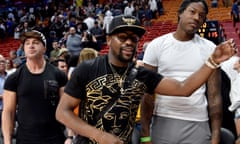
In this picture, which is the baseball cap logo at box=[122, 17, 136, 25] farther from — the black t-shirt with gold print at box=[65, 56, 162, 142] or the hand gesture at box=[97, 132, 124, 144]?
the hand gesture at box=[97, 132, 124, 144]

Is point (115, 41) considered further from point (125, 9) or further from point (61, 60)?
point (125, 9)

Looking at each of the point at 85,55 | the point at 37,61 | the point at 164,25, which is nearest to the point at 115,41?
the point at 37,61

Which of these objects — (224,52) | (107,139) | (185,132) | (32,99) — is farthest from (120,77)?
(32,99)

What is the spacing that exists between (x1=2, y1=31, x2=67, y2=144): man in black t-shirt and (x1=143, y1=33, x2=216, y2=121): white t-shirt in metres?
0.78

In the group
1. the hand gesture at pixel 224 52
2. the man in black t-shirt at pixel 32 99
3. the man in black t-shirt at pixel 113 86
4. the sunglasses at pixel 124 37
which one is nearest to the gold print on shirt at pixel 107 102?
the man in black t-shirt at pixel 113 86

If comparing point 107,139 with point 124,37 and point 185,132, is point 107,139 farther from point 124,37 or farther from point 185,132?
point 185,132

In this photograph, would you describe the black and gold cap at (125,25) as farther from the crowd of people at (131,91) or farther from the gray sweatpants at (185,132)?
Result: the gray sweatpants at (185,132)

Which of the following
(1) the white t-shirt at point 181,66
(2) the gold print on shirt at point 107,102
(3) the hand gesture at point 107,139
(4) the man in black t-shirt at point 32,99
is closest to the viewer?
(3) the hand gesture at point 107,139

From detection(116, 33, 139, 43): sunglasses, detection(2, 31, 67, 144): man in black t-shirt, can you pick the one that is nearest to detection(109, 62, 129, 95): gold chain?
detection(116, 33, 139, 43): sunglasses

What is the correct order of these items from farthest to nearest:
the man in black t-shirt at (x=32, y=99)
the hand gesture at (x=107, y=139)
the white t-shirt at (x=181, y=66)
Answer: the man in black t-shirt at (x=32, y=99)
the white t-shirt at (x=181, y=66)
the hand gesture at (x=107, y=139)

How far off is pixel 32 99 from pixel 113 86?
1.00 meters

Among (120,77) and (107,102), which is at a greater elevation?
(120,77)

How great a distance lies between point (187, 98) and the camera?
2.83 meters

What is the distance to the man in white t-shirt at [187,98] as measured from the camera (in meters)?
2.84
